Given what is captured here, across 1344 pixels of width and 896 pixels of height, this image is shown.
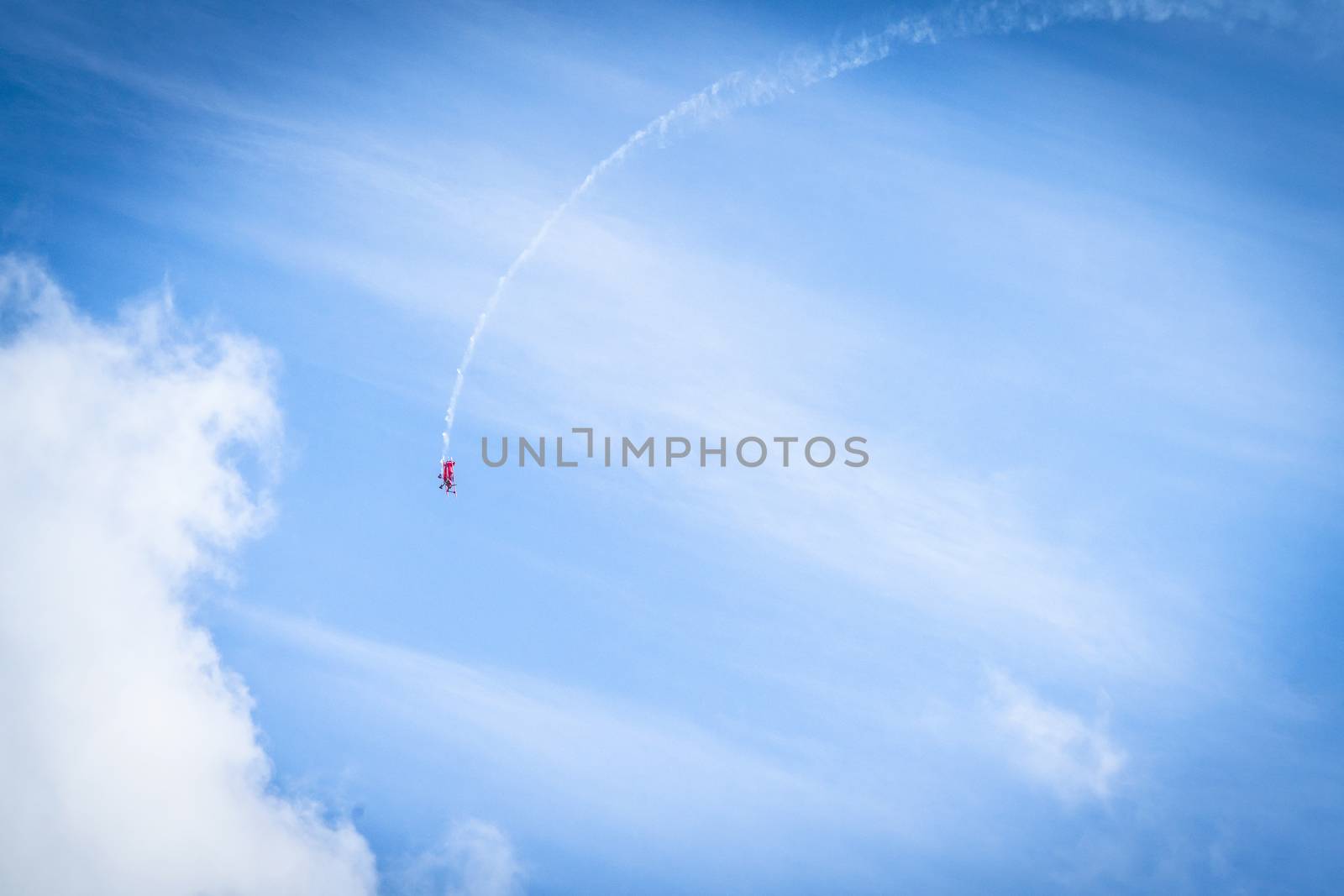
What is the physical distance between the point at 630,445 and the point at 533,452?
4.61m

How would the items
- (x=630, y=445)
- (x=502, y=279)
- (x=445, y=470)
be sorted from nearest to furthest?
(x=445, y=470), (x=502, y=279), (x=630, y=445)

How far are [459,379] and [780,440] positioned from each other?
13.7 meters

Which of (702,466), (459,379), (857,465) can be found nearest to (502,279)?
(459,379)

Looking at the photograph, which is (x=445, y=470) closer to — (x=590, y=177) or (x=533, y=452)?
(x=533, y=452)

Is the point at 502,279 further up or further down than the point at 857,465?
further down

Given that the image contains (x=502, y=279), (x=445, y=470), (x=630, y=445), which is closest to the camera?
(x=445, y=470)

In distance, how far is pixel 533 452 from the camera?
4172cm

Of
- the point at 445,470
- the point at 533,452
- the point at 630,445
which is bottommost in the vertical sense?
the point at 445,470

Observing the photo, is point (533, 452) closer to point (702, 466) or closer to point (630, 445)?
point (630, 445)

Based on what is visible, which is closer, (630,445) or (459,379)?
(459,379)

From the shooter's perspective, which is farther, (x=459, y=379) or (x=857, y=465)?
(x=857, y=465)

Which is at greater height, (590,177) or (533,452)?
(590,177)

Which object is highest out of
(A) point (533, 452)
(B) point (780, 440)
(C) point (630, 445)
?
(B) point (780, 440)

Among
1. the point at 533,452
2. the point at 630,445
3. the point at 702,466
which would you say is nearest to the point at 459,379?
the point at 533,452
